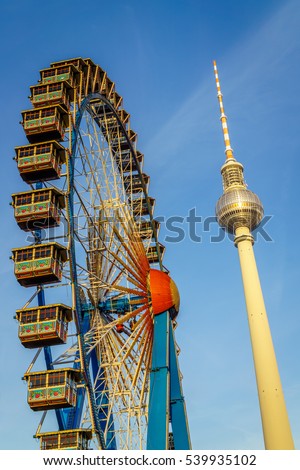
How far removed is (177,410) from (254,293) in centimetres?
3049

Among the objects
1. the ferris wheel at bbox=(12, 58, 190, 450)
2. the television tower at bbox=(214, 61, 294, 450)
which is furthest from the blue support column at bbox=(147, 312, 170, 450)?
the television tower at bbox=(214, 61, 294, 450)

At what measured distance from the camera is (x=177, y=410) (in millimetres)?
31250

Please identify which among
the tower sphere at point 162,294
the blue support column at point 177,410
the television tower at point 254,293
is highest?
the television tower at point 254,293

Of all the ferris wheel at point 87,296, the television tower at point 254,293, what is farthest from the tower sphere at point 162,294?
the television tower at point 254,293

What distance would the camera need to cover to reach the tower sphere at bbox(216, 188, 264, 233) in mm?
65500

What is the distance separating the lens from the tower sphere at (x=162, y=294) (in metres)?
32.0

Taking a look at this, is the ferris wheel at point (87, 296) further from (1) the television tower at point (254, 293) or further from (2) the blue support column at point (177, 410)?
(1) the television tower at point (254, 293)

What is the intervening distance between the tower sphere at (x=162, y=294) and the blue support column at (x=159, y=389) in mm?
448

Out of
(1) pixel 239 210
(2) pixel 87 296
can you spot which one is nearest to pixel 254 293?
(1) pixel 239 210

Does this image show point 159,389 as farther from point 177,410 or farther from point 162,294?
point 162,294

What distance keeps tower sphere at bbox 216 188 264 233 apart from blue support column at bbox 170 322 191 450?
34.9 meters

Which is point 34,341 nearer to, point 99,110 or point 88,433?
point 88,433

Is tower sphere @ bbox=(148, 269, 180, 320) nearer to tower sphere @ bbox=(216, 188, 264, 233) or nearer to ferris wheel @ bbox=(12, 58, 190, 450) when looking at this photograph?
ferris wheel @ bbox=(12, 58, 190, 450)
